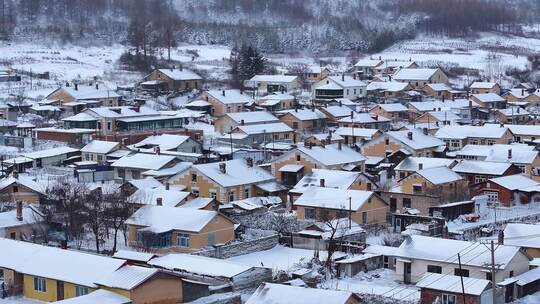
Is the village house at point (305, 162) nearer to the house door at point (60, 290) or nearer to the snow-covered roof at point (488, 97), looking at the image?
the house door at point (60, 290)

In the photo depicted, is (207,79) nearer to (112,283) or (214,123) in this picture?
(214,123)

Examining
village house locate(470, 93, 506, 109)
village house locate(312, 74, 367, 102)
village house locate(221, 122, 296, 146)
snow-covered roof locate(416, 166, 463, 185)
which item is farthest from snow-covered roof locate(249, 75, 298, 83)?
snow-covered roof locate(416, 166, 463, 185)

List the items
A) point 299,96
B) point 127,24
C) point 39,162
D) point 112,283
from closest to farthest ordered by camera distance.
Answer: point 112,283
point 39,162
point 299,96
point 127,24

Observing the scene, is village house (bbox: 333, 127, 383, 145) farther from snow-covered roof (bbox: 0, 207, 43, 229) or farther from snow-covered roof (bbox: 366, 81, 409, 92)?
snow-covered roof (bbox: 0, 207, 43, 229)

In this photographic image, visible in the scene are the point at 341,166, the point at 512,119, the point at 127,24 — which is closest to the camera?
the point at 341,166

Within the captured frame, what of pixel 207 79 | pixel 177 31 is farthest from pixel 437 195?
pixel 177 31

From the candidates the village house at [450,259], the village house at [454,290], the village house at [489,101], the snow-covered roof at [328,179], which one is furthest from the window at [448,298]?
the village house at [489,101]
